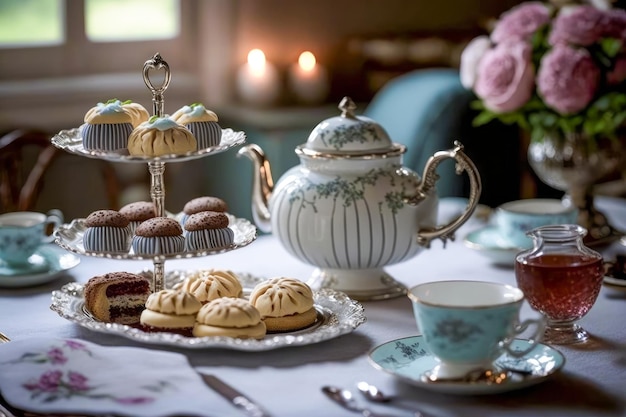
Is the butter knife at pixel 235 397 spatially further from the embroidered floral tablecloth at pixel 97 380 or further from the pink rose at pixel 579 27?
the pink rose at pixel 579 27

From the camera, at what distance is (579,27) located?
5.89ft

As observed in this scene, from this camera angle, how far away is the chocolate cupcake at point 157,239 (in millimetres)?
1324

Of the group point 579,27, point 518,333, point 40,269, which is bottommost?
point 40,269

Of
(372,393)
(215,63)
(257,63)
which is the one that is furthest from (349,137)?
(215,63)

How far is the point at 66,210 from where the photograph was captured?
334 centimetres

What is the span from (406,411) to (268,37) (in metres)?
2.58

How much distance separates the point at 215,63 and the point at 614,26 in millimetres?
1884

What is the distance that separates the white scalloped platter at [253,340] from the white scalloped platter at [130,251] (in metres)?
0.07

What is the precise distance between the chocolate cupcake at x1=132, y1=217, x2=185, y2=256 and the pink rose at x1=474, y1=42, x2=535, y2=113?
0.74 metres

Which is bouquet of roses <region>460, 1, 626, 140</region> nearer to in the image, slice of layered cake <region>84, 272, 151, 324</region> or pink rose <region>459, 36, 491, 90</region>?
pink rose <region>459, 36, 491, 90</region>

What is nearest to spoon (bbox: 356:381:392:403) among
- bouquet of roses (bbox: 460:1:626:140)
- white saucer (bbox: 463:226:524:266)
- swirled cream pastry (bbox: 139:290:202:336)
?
swirled cream pastry (bbox: 139:290:202:336)

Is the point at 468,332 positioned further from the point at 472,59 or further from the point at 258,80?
the point at 258,80

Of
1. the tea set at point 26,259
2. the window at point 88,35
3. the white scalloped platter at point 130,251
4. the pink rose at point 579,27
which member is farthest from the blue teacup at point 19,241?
the window at point 88,35

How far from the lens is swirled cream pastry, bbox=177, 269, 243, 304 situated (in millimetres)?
1332
